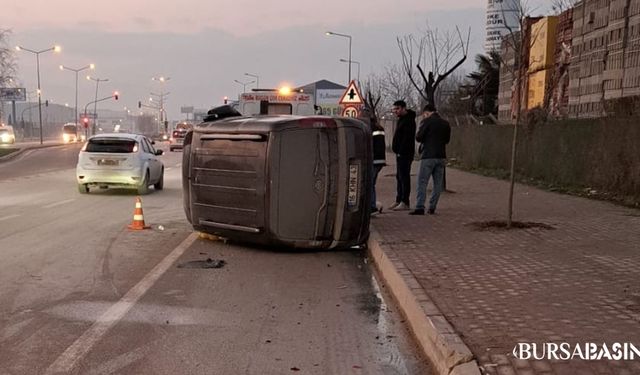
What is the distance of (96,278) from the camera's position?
6.86m

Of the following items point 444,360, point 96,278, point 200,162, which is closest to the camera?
point 444,360

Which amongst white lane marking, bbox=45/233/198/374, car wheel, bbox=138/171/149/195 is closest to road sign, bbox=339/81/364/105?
car wheel, bbox=138/171/149/195

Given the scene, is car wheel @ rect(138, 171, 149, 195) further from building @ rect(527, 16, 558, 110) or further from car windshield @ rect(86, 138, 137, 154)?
building @ rect(527, 16, 558, 110)

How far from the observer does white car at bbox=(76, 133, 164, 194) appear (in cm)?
1522

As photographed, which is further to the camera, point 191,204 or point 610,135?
point 610,135

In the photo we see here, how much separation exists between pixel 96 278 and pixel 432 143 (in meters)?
6.31

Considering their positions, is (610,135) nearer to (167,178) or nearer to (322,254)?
(322,254)

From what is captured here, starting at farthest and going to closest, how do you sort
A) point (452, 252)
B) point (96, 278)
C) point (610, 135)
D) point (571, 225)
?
point (610, 135) → point (571, 225) → point (452, 252) → point (96, 278)

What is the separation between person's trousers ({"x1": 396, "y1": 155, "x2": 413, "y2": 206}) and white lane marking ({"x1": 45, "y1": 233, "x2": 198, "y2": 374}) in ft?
17.4

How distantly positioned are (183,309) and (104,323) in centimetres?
76

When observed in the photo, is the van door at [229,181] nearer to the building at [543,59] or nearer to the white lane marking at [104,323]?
the white lane marking at [104,323]

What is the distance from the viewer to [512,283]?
5.98 m

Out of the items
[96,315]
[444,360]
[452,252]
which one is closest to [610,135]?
[452,252]

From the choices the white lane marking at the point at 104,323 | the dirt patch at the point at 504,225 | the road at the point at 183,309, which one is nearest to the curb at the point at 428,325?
the road at the point at 183,309
